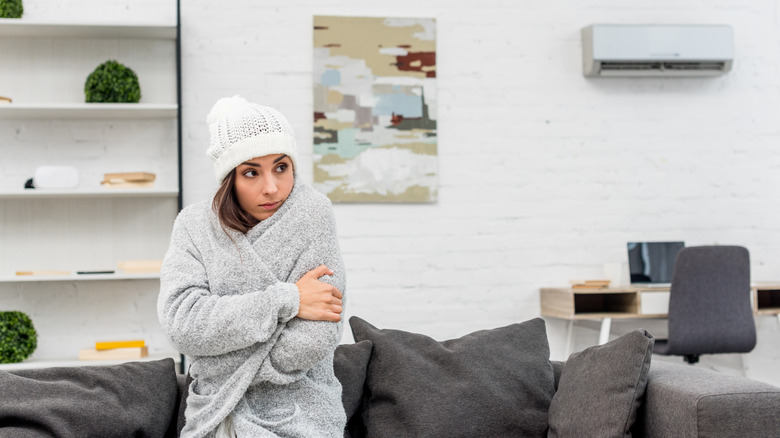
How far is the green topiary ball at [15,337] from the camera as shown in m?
3.18

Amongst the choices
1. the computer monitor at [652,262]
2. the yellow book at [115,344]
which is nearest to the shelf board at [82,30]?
the yellow book at [115,344]

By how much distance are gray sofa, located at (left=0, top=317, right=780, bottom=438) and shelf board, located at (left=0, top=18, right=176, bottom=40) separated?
1941 millimetres

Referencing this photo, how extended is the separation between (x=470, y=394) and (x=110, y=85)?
2350mm

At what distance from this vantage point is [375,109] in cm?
380

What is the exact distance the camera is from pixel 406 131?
3.83 m

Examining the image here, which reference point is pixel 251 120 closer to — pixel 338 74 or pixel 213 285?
pixel 213 285

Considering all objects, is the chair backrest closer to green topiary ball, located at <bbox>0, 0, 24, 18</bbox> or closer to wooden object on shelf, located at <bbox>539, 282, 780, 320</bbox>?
wooden object on shelf, located at <bbox>539, 282, 780, 320</bbox>

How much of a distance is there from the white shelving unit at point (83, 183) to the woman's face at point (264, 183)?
1.98m

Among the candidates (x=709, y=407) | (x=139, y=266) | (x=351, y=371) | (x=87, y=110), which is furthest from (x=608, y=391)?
(x=87, y=110)

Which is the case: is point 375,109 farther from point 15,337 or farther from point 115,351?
point 15,337

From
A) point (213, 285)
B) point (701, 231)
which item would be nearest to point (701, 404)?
point (213, 285)

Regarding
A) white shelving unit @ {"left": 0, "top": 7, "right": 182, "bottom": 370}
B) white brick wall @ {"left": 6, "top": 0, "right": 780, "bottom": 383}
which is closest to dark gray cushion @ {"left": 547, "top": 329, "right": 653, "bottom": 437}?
white brick wall @ {"left": 6, "top": 0, "right": 780, "bottom": 383}

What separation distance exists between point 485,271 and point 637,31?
1.52m

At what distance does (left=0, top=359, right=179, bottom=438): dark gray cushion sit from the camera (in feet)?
5.65
